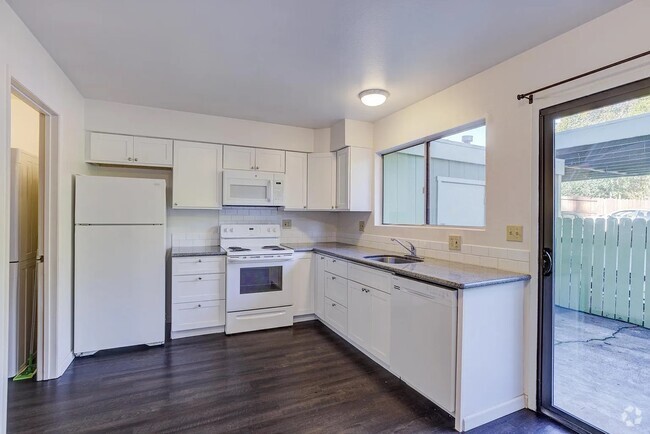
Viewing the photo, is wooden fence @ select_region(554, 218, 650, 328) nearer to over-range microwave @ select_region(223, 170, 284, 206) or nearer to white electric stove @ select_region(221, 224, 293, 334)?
white electric stove @ select_region(221, 224, 293, 334)

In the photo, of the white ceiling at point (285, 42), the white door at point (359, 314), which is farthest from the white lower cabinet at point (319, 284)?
the white ceiling at point (285, 42)

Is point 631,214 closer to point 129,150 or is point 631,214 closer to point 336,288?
point 336,288

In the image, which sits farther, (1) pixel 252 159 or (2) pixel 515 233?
(1) pixel 252 159

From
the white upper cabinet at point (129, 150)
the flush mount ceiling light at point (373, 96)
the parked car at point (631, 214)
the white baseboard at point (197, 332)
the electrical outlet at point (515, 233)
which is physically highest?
the flush mount ceiling light at point (373, 96)

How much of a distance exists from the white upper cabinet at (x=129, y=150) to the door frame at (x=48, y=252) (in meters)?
0.74

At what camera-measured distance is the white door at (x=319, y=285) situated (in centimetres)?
360

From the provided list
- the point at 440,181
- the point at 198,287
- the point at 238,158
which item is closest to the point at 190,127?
the point at 238,158

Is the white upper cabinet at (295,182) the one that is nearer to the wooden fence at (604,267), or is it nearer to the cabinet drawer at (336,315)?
the cabinet drawer at (336,315)

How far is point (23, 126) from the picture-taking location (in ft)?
9.62

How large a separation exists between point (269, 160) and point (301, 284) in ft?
5.05

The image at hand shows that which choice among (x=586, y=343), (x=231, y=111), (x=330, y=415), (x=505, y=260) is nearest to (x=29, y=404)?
(x=330, y=415)

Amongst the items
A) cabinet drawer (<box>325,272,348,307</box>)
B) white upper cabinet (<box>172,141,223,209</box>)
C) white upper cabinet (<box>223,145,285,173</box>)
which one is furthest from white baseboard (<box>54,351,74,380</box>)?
cabinet drawer (<box>325,272,348,307</box>)

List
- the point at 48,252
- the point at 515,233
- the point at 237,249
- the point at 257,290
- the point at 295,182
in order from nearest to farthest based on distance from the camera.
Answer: the point at 515,233, the point at 48,252, the point at 257,290, the point at 237,249, the point at 295,182

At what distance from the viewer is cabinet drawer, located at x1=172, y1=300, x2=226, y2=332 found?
324 cm
